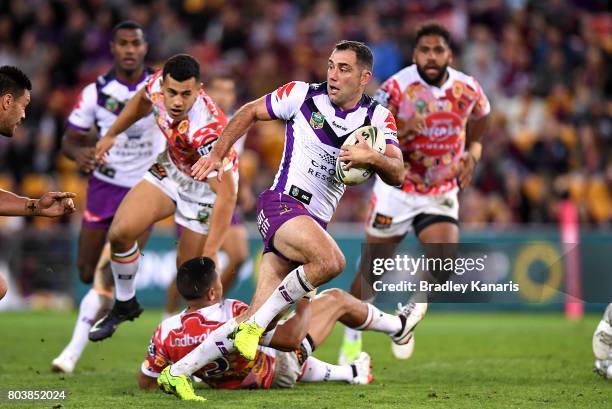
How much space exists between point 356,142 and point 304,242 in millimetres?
856

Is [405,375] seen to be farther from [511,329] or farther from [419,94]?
[511,329]

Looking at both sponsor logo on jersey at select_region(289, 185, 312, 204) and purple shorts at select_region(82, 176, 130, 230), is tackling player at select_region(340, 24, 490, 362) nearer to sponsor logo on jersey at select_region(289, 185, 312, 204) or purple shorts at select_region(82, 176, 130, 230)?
sponsor logo on jersey at select_region(289, 185, 312, 204)

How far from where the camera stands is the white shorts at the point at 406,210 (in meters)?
10.7

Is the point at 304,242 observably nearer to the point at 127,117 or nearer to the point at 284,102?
the point at 284,102

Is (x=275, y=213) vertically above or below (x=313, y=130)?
below

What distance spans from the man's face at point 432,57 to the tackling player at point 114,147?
2807 millimetres

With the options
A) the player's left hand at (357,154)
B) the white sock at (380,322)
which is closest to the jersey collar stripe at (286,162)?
the player's left hand at (357,154)

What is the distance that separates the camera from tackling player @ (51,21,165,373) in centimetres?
1102

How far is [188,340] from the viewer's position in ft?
27.2

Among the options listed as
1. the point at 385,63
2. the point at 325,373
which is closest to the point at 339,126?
the point at 325,373

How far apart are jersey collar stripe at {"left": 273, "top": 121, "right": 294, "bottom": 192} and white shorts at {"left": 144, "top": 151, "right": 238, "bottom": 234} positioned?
1.36 m

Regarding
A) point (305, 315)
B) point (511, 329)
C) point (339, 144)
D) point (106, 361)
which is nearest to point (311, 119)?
point (339, 144)

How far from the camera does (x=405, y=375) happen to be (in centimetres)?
988

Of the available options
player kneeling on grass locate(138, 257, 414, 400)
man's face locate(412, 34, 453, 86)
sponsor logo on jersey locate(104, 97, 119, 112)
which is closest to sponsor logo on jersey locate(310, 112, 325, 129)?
player kneeling on grass locate(138, 257, 414, 400)
